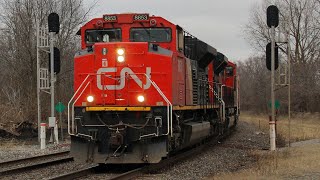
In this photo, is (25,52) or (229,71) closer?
(229,71)

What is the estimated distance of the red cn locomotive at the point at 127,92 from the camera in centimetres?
1020

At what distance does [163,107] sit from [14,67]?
23.4m

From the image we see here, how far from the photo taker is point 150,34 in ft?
37.8

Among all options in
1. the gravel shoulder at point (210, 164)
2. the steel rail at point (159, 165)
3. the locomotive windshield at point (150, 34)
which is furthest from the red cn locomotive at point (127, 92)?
the gravel shoulder at point (210, 164)

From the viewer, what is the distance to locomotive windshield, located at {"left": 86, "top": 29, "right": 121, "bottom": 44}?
11523 millimetres

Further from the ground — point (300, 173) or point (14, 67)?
point (14, 67)

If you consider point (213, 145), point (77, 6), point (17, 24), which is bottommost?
point (213, 145)

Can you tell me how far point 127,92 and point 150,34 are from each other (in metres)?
1.87

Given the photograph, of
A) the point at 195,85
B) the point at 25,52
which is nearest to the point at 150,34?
the point at 195,85

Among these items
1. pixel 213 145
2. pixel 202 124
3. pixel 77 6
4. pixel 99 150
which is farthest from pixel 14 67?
pixel 99 150

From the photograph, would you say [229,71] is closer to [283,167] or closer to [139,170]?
[283,167]

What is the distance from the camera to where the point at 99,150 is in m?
10.3

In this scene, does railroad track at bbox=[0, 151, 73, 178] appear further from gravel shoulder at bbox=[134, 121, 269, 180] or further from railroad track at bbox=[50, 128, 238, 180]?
gravel shoulder at bbox=[134, 121, 269, 180]

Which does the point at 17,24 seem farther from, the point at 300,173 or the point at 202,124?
the point at 300,173
